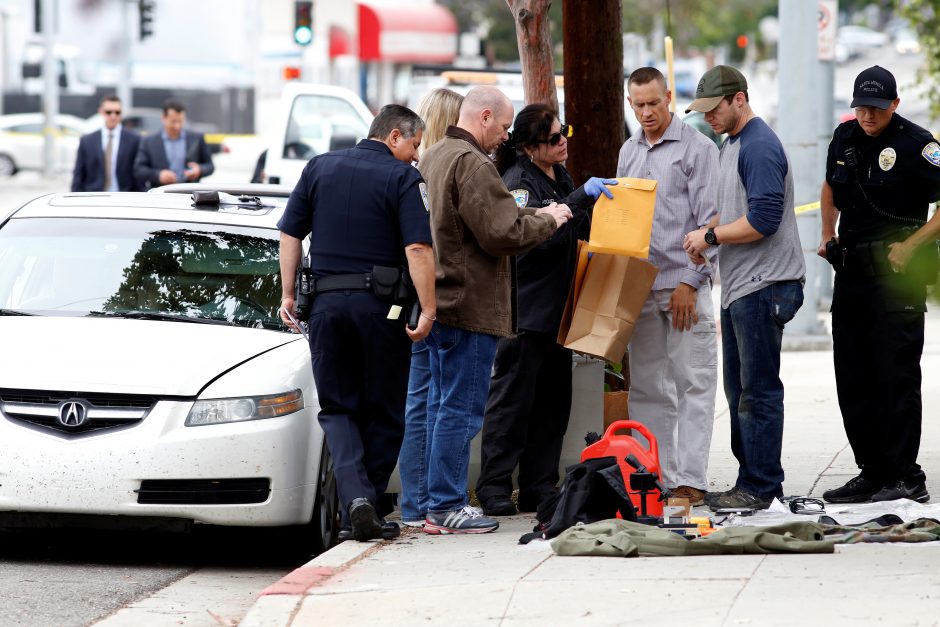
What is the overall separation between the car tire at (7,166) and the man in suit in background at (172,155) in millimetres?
28580

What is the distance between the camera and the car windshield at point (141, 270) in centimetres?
734

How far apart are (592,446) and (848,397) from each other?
145 cm

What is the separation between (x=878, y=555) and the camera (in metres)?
5.91

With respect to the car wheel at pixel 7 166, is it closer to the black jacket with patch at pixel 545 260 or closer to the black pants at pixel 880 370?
the black jacket with patch at pixel 545 260

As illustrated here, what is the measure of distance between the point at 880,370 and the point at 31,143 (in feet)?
125

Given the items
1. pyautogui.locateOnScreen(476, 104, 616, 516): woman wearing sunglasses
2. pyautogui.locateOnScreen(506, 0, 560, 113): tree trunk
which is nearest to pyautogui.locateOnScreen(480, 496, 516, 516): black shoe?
pyautogui.locateOnScreen(476, 104, 616, 516): woman wearing sunglasses

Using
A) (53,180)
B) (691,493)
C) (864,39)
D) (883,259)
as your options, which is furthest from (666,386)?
(864,39)

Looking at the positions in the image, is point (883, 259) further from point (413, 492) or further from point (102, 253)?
point (102, 253)

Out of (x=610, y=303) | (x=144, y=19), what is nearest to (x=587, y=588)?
(x=610, y=303)

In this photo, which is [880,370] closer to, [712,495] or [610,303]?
[712,495]

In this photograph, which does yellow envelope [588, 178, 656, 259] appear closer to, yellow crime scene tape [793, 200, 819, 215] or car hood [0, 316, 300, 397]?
car hood [0, 316, 300, 397]

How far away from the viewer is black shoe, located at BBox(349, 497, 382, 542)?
6617mm

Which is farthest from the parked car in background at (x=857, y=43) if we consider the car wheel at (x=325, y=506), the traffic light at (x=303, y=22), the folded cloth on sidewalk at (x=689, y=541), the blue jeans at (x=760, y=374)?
the folded cloth on sidewalk at (x=689, y=541)

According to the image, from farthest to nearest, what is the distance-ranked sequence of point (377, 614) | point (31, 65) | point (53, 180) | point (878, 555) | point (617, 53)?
point (31, 65)
point (53, 180)
point (617, 53)
point (878, 555)
point (377, 614)
